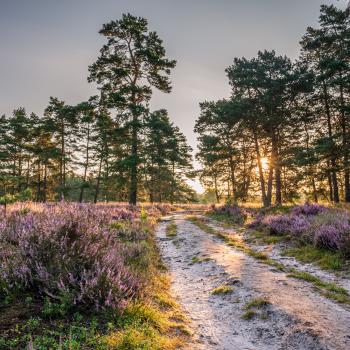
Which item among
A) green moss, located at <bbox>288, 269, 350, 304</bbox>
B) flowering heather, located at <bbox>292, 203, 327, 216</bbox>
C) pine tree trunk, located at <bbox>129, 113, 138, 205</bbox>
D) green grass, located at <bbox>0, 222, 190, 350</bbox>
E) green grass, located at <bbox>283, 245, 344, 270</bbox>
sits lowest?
green moss, located at <bbox>288, 269, 350, 304</bbox>

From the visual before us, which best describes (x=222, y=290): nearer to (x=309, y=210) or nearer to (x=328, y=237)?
(x=328, y=237)

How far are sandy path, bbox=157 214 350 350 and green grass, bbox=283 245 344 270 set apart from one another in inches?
54.7

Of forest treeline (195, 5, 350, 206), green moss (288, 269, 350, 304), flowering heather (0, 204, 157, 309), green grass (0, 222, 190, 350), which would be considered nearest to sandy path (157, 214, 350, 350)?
green moss (288, 269, 350, 304)

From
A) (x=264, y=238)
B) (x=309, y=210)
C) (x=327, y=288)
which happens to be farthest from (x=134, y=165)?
(x=327, y=288)

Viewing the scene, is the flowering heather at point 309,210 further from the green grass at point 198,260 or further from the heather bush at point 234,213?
the green grass at point 198,260

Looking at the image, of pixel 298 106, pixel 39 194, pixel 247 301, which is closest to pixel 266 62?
pixel 298 106

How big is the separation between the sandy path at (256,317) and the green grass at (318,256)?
1.39 metres

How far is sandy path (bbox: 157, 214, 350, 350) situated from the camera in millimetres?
3555

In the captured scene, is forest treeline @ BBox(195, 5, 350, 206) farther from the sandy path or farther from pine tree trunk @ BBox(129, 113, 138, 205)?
the sandy path

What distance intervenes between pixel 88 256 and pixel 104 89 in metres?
27.4

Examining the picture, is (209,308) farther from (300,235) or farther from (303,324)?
(300,235)

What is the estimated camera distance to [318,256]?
25.7 feet

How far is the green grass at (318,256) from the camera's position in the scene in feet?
22.9

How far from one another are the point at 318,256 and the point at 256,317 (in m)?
4.47
